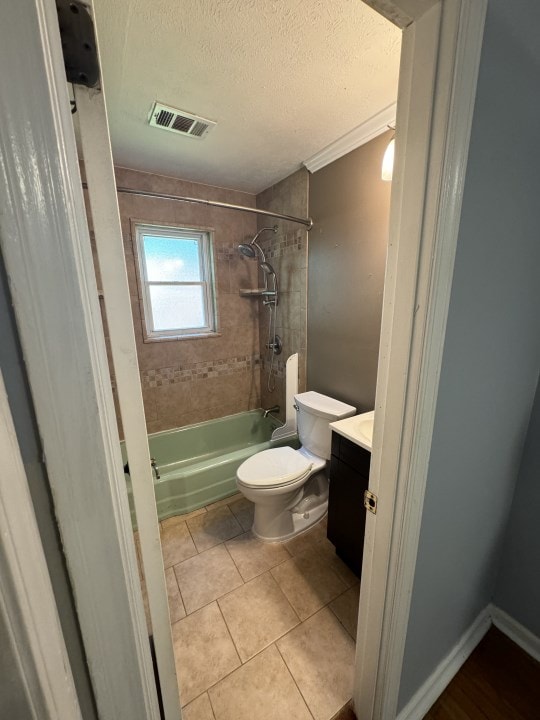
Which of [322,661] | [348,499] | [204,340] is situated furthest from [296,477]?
[204,340]

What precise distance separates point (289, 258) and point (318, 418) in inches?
51.0

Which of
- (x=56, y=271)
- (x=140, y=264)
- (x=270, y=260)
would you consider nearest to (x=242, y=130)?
(x=270, y=260)

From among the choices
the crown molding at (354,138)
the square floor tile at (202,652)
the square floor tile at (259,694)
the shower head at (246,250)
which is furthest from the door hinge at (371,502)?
the shower head at (246,250)

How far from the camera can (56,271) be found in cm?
29

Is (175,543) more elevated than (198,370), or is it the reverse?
(198,370)

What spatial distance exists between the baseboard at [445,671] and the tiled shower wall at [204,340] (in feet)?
7.05

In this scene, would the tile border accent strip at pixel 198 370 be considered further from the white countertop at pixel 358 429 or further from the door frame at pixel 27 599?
the door frame at pixel 27 599

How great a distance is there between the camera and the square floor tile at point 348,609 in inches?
51.0

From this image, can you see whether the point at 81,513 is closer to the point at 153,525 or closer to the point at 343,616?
the point at 153,525

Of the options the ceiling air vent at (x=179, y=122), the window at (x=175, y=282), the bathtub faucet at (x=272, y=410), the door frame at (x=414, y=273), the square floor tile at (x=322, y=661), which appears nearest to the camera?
Answer: the door frame at (x=414, y=273)

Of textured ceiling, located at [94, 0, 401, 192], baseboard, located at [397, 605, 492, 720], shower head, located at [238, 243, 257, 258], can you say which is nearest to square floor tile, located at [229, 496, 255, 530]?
baseboard, located at [397, 605, 492, 720]

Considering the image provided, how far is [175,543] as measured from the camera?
1750mm

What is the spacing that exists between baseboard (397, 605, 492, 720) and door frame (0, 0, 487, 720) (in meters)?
0.41

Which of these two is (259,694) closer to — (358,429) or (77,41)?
(358,429)
